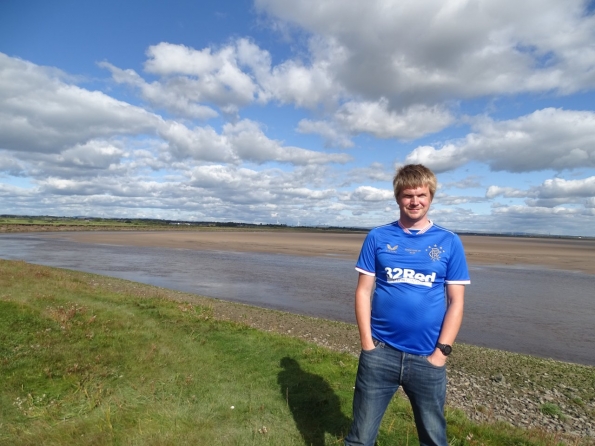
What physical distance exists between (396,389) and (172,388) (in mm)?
4771

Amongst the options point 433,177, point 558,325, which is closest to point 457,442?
point 433,177

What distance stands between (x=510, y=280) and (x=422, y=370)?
3358 cm

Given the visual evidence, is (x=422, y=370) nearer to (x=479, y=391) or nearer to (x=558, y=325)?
(x=479, y=391)

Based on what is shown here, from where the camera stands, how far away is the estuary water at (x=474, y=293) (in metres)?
16.1

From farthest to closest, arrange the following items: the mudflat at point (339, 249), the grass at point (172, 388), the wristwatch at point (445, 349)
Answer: the mudflat at point (339, 249) < the grass at point (172, 388) < the wristwatch at point (445, 349)

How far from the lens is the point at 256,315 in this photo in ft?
55.3

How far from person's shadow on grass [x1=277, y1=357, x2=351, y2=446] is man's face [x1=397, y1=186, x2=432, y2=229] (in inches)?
146

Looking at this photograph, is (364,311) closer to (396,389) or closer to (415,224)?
(396,389)

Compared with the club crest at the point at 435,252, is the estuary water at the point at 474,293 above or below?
below

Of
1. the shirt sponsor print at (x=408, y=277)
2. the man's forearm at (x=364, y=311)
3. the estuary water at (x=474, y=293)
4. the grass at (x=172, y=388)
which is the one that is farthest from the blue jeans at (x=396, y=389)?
the estuary water at (x=474, y=293)

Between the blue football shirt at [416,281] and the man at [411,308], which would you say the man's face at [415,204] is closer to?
the man at [411,308]

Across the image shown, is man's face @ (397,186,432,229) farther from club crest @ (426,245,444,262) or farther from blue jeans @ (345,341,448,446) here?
blue jeans @ (345,341,448,446)

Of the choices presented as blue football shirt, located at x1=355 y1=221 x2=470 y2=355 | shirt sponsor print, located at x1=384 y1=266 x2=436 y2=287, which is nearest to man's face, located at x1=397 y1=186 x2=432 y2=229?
blue football shirt, located at x1=355 y1=221 x2=470 y2=355

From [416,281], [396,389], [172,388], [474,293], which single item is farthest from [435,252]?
[474,293]
